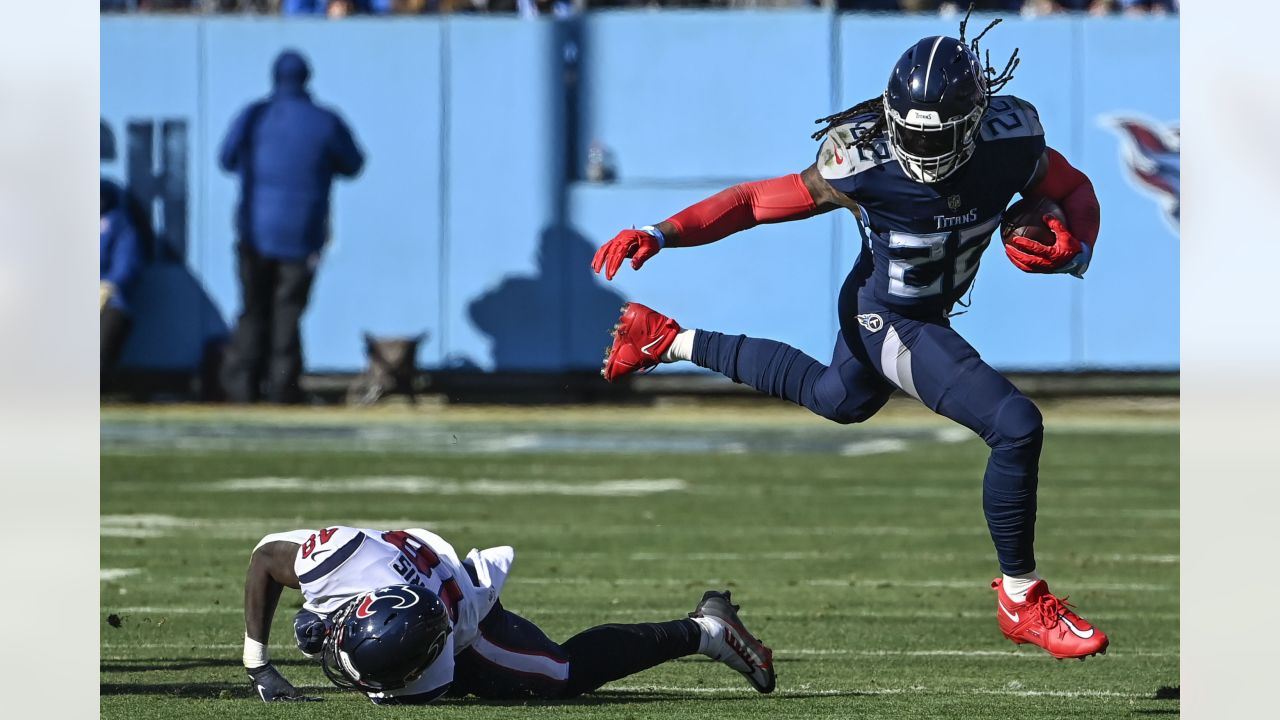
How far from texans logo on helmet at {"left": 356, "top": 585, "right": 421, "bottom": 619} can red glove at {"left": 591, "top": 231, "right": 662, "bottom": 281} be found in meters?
1.08

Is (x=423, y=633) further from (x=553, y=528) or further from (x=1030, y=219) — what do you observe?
(x=553, y=528)

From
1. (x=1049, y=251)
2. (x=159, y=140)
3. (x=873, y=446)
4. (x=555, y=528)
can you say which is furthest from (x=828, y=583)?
(x=159, y=140)

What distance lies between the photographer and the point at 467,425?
14.4 metres

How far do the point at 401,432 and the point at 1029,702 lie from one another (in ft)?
27.5

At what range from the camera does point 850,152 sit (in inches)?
238

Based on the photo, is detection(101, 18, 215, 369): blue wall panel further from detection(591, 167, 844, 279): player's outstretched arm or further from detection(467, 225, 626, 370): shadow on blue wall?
detection(591, 167, 844, 279): player's outstretched arm

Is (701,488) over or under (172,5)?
under

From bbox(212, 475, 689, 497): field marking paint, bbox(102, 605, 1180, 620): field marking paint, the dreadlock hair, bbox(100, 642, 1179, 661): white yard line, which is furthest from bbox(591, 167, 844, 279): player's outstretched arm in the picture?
bbox(212, 475, 689, 497): field marking paint

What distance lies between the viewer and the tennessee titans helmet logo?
50.5 feet

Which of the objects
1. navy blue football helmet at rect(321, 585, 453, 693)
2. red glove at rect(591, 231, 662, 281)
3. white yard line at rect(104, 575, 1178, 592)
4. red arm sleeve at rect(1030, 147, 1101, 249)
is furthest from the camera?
white yard line at rect(104, 575, 1178, 592)
